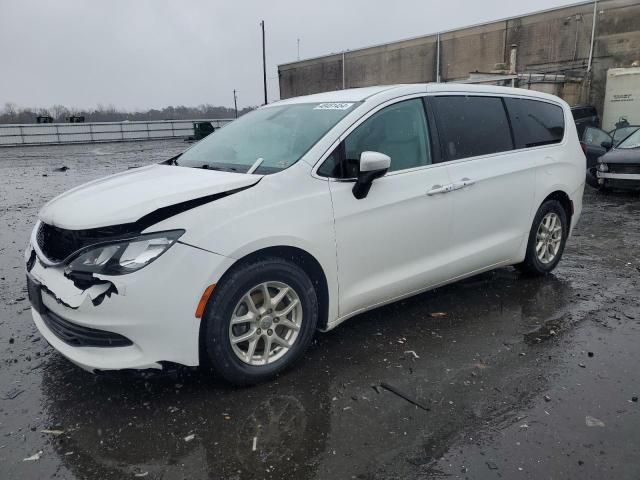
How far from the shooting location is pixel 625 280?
5.23m

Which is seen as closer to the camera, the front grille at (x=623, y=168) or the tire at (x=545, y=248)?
the tire at (x=545, y=248)

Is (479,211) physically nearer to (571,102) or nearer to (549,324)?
(549,324)

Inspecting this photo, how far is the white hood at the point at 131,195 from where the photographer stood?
9.52 ft

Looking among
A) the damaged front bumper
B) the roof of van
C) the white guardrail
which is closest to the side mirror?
the roof of van

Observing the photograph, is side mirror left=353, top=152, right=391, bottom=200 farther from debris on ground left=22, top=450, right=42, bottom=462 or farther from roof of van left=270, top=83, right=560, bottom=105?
debris on ground left=22, top=450, right=42, bottom=462

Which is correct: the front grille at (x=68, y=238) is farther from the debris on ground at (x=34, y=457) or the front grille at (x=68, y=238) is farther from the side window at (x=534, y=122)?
the side window at (x=534, y=122)

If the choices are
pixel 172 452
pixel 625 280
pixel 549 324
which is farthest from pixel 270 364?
pixel 625 280

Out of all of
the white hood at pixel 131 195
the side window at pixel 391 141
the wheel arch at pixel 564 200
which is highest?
the side window at pixel 391 141

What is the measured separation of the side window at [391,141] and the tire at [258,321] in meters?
0.78

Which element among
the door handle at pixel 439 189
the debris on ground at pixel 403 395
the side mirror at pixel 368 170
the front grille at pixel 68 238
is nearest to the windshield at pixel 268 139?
the side mirror at pixel 368 170

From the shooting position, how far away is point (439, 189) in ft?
12.9

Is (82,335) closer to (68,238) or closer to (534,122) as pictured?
(68,238)

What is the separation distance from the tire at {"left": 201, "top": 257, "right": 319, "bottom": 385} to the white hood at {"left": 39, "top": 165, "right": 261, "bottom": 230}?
1.78 feet

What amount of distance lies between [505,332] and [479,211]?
101cm
